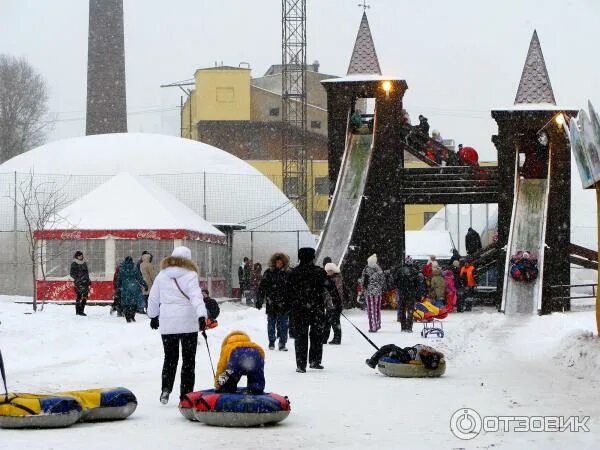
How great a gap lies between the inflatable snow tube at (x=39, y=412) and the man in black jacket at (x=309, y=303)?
20.9 feet

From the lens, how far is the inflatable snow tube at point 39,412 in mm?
10883

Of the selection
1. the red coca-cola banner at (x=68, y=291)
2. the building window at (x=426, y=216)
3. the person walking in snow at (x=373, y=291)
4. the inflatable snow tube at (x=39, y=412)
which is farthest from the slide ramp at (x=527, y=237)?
the building window at (x=426, y=216)

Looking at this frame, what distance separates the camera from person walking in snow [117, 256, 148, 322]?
28.9m

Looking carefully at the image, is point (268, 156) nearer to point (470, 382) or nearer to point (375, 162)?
point (375, 162)

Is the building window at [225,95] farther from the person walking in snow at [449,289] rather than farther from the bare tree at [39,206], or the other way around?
the person walking in snow at [449,289]

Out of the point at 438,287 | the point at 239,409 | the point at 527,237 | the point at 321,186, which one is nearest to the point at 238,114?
the point at 321,186

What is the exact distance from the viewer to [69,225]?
129 feet

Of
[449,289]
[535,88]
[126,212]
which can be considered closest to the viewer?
[449,289]

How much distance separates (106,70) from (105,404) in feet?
227

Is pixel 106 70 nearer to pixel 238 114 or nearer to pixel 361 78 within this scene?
pixel 238 114

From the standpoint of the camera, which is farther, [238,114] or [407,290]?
[238,114]

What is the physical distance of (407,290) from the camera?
25797 millimetres

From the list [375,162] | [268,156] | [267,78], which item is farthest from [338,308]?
[267,78]

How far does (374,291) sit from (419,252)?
27309mm
